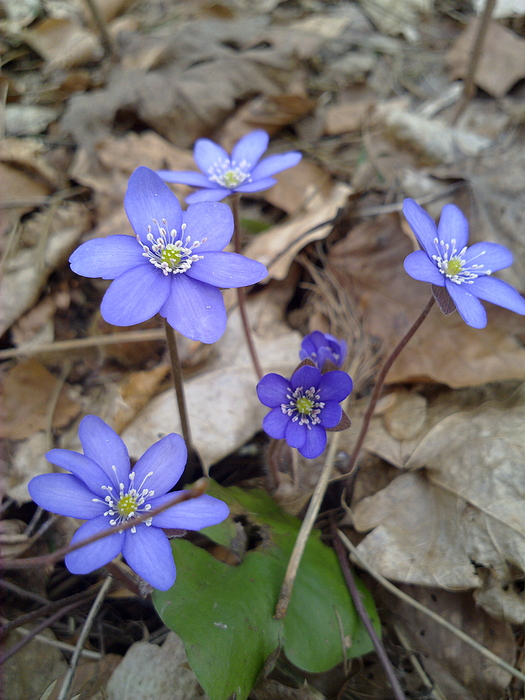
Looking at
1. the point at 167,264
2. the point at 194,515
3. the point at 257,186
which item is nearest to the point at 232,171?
the point at 257,186

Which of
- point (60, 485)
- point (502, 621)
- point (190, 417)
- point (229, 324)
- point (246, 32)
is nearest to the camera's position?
point (60, 485)

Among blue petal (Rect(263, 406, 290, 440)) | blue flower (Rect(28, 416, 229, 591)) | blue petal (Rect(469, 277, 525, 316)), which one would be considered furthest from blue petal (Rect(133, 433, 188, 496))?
blue petal (Rect(469, 277, 525, 316))

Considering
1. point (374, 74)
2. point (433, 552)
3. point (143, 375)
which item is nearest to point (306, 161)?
point (374, 74)

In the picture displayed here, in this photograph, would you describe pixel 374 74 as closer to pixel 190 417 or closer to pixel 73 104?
pixel 73 104

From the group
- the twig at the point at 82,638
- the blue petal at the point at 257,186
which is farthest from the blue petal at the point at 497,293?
the twig at the point at 82,638

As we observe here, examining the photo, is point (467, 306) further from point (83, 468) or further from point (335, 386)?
point (83, 468)

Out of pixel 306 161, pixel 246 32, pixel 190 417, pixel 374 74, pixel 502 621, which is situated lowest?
pixel 502 621
